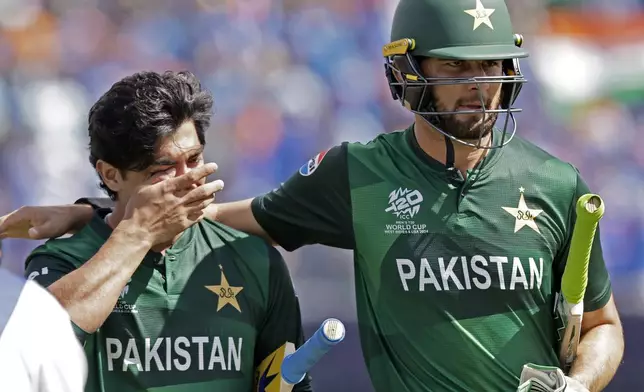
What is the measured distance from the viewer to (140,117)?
3166mm

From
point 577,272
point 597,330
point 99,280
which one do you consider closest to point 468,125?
point 577,272

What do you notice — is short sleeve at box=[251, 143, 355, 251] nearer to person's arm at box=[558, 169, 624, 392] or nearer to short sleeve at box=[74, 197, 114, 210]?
short sleeve at box=[74, 197, 114, 210]

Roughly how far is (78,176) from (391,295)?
150 inches

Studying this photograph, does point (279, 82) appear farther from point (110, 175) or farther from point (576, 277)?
point (576, 277)

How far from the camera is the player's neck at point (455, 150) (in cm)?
348

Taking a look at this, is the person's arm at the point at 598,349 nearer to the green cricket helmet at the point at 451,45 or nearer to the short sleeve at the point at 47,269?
the green cricket helmet at the point at 451,45

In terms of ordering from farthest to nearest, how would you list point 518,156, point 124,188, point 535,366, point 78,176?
point 78,176 < point 518,156 < point 124,188 < point 535,366

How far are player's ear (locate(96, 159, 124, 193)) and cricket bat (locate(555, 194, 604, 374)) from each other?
1426mm

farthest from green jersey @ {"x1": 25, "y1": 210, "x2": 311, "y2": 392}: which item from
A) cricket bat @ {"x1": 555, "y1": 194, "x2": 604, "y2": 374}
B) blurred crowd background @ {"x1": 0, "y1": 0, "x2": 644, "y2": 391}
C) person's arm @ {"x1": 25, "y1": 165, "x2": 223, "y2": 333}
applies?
blurred crowd background @ {"x1": 0, "y1": 0, "x2": 644, "y2": 391}

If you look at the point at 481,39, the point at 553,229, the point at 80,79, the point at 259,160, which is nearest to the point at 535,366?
the point at 553,229

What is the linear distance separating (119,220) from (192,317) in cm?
39

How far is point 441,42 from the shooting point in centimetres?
346

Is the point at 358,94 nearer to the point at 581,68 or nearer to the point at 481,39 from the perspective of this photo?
the point at 581,68

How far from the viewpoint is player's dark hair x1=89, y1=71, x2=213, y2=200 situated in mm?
3168
